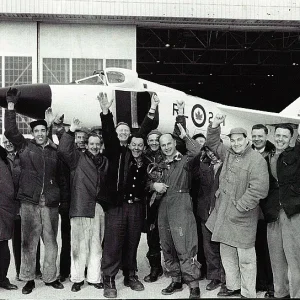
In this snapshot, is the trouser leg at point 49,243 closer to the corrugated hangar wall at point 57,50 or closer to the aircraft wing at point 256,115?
the aircraft wing at point 256,115

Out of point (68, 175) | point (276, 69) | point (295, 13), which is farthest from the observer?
point (276, 69)

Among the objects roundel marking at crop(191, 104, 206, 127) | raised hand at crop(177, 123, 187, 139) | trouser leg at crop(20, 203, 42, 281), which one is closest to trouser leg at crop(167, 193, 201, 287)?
raised hand at crop(177, 123, 187, 139)

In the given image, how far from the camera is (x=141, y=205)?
223 inches

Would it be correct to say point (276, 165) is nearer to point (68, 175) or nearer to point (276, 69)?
point (68, 175)

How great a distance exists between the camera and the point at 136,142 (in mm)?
5520

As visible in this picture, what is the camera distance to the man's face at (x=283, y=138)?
5.00 m

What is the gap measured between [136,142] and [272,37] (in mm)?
18355

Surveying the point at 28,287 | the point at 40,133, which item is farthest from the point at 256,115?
the point at 28,287

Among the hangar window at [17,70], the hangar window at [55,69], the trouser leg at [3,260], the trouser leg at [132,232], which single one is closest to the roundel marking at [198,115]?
the trouser leg at [132,232]

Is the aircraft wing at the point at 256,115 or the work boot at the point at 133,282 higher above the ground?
the aircraft wing at the point at 256,115

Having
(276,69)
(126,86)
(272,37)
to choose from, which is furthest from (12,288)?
(276,69)

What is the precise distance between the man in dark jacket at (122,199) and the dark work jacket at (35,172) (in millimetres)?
749

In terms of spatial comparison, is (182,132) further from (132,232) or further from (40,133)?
(40,133)

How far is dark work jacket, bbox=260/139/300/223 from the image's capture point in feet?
15.7
